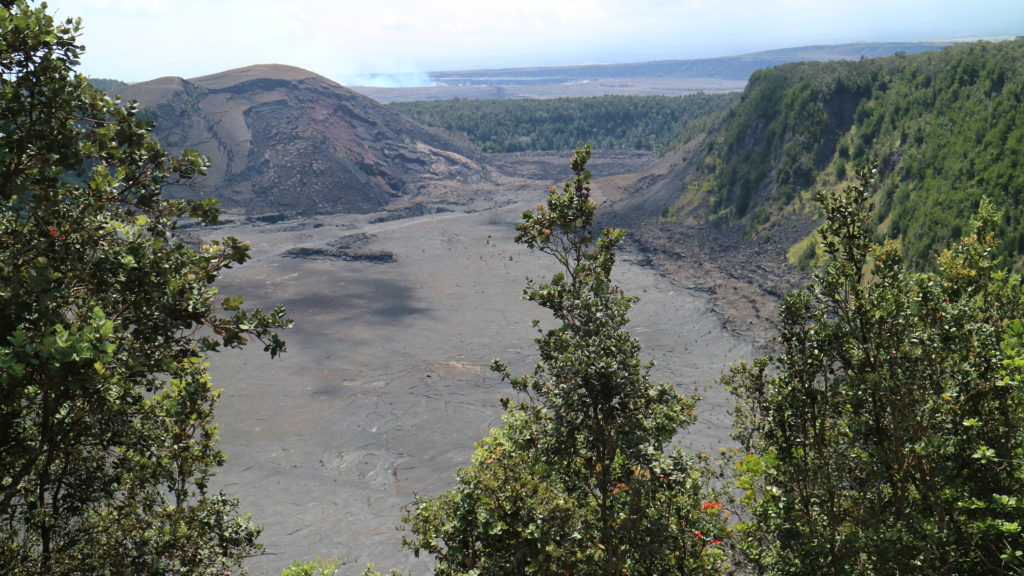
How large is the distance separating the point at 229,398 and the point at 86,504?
98.7 feet

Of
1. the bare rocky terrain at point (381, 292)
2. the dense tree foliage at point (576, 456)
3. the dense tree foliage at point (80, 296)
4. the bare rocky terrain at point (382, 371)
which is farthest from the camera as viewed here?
the bare rocky terrain at point (381, 292)

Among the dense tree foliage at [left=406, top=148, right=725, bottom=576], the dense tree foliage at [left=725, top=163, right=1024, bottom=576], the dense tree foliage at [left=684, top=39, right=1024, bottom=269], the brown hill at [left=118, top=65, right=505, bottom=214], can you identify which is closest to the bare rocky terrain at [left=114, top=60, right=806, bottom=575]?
the brown hill at [left=118, top=65, right=505, bottom=214]

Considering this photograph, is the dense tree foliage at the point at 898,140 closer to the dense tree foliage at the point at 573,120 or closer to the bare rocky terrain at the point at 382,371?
the bare rocky terrain at the point at 382,371

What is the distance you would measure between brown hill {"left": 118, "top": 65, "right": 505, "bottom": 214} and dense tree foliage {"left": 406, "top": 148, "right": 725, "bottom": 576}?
85.1 meters

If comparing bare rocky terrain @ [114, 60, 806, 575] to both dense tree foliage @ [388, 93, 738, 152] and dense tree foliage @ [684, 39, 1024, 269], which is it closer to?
dense tree foliage @ [684, 39, 1024, 269]

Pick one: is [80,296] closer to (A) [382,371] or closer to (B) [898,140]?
(A) [382,371]

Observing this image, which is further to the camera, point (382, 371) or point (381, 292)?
point (381, 292)

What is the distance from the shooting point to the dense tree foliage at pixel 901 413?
8.91m

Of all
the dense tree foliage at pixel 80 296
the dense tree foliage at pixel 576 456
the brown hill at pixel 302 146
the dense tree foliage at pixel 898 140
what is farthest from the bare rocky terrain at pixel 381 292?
the dense tree foliage at pixel 80 296

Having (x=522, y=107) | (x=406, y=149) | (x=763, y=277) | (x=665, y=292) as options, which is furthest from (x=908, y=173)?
(x=522, y=107)

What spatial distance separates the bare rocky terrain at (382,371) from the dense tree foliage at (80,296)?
16.1 m

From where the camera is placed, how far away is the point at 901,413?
8906mm

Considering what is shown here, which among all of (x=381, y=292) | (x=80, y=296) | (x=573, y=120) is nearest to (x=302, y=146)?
(x=381, y=292)

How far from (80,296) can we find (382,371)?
35.1 m
